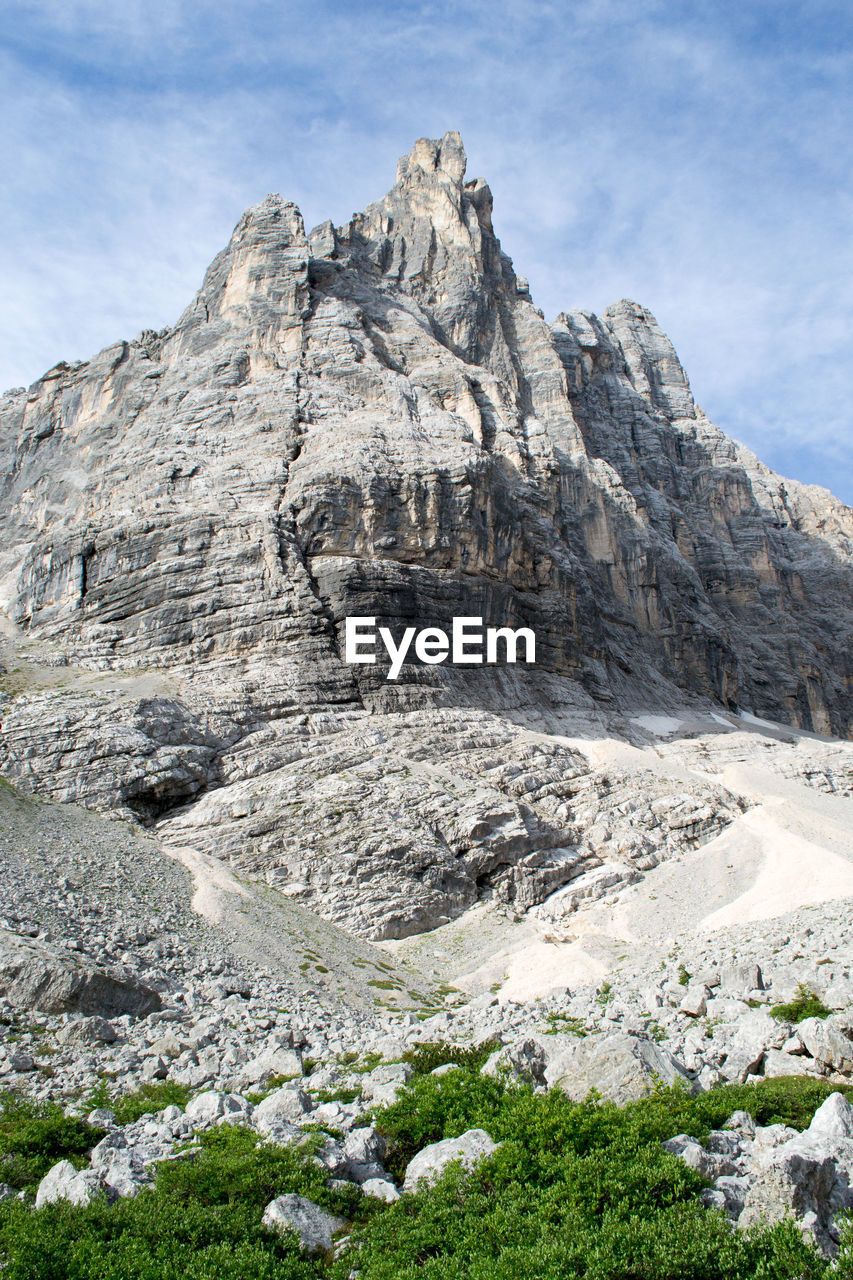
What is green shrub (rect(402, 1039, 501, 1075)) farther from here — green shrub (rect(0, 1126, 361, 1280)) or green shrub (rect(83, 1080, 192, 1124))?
green shrub (rect(0, 1126, 361, 1280))

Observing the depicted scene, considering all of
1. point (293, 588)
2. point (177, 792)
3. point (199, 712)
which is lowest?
point (177, 792)

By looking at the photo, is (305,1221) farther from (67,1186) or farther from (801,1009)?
(801,1009)

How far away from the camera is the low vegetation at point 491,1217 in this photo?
28.2 feet

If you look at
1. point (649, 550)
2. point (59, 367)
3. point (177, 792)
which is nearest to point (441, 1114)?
point (177, 792)

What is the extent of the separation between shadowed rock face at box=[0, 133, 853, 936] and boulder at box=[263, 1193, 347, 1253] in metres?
25.0

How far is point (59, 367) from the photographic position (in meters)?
96.1

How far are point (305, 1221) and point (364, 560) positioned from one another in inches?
1818

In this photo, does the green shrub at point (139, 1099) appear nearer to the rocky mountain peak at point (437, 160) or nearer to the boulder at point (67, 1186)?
the boulder at point (67, 1186)

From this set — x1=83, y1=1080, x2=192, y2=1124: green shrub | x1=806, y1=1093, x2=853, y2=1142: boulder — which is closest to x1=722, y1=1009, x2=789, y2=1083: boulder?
x1=806, y1=1093, x2=853, y2=1142: boulder

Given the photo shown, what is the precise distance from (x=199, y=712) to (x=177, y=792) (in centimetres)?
515

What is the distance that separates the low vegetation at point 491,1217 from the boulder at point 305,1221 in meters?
0.14

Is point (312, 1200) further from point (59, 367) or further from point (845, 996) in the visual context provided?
point (59, 367)

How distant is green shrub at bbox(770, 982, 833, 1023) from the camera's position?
54.9 ft

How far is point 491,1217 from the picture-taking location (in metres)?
9.76
